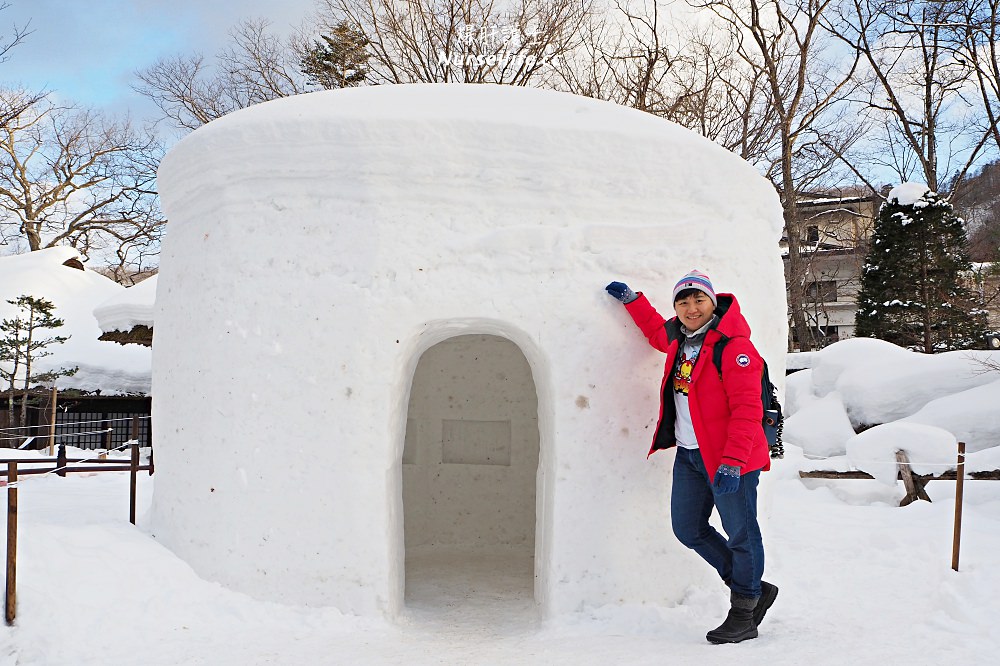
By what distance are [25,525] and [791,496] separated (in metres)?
7.44

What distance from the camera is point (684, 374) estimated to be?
365cm

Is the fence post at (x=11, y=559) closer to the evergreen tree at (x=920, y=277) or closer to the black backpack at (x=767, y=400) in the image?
the black backpack at (x=767, y=400)

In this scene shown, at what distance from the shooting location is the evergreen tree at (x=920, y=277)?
44.2ft

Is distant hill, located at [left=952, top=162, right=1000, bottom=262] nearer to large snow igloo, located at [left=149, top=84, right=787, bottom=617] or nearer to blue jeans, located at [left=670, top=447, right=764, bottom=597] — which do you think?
large snow igloo, located at [left=149, top=84, right=787, bottom=617]

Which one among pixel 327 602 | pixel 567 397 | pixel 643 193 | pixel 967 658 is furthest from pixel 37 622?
pixel 967 658

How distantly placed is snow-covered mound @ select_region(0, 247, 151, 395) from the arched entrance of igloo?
9205mm

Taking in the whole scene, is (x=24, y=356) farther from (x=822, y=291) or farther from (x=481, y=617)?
(x=822, y=291)

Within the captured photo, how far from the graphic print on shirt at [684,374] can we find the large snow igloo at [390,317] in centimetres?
45

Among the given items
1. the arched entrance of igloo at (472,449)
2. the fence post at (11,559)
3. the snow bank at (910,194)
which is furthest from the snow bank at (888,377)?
the fence post at (11,559)

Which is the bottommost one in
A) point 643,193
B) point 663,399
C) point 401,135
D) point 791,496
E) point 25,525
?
point 791,496

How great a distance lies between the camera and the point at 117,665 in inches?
127

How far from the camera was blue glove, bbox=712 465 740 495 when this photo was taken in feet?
11.0

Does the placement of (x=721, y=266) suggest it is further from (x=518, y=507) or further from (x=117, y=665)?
(x=117, y=665)

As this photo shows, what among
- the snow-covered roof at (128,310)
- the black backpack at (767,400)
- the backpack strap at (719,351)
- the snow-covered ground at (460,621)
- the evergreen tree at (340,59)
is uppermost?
the evergreen tree at (340,59)
